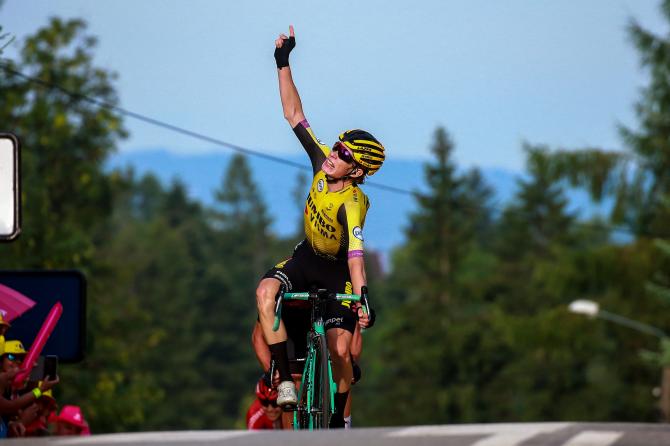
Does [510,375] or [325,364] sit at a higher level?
[510,375]

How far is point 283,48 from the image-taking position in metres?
10.8

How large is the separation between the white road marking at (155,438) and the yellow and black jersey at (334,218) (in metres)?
4.46

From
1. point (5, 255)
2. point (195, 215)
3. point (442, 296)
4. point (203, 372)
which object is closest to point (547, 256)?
point (442, 296)

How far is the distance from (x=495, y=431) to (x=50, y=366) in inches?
130

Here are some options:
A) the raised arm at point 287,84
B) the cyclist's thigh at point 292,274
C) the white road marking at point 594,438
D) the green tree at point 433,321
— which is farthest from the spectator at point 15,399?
the green tree at point 433,321

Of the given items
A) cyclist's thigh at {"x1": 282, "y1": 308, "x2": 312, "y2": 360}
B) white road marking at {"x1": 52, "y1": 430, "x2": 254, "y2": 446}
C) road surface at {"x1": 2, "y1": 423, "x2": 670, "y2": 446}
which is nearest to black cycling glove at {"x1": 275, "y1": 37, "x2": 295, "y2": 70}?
cyclist's thigh at {"x1": 282, "y1": 308, "x2": 312, "y2": 360}

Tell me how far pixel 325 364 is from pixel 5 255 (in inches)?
1205

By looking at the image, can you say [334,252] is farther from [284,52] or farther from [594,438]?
[594,438]

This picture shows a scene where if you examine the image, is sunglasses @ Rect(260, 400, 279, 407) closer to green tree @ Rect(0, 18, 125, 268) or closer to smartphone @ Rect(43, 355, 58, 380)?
smartphone @ Rect(43, 355, 58, 380)

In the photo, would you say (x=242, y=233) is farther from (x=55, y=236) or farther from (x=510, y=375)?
(x=55, y=236)

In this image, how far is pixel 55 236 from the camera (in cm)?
4125

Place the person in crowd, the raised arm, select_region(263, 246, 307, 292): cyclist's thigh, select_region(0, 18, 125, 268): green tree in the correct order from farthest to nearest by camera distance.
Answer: select_region(0, 18, 125, 268): green tree → the raised arm → select_region(263, 246, 307, 292): cyclist's thigh → the person in crowd

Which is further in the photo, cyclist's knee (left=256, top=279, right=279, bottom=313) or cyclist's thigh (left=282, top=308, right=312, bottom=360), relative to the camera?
cyclist's thigh (left=282, top=308, right=312, bottom=360)

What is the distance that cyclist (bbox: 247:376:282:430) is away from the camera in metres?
10.2
